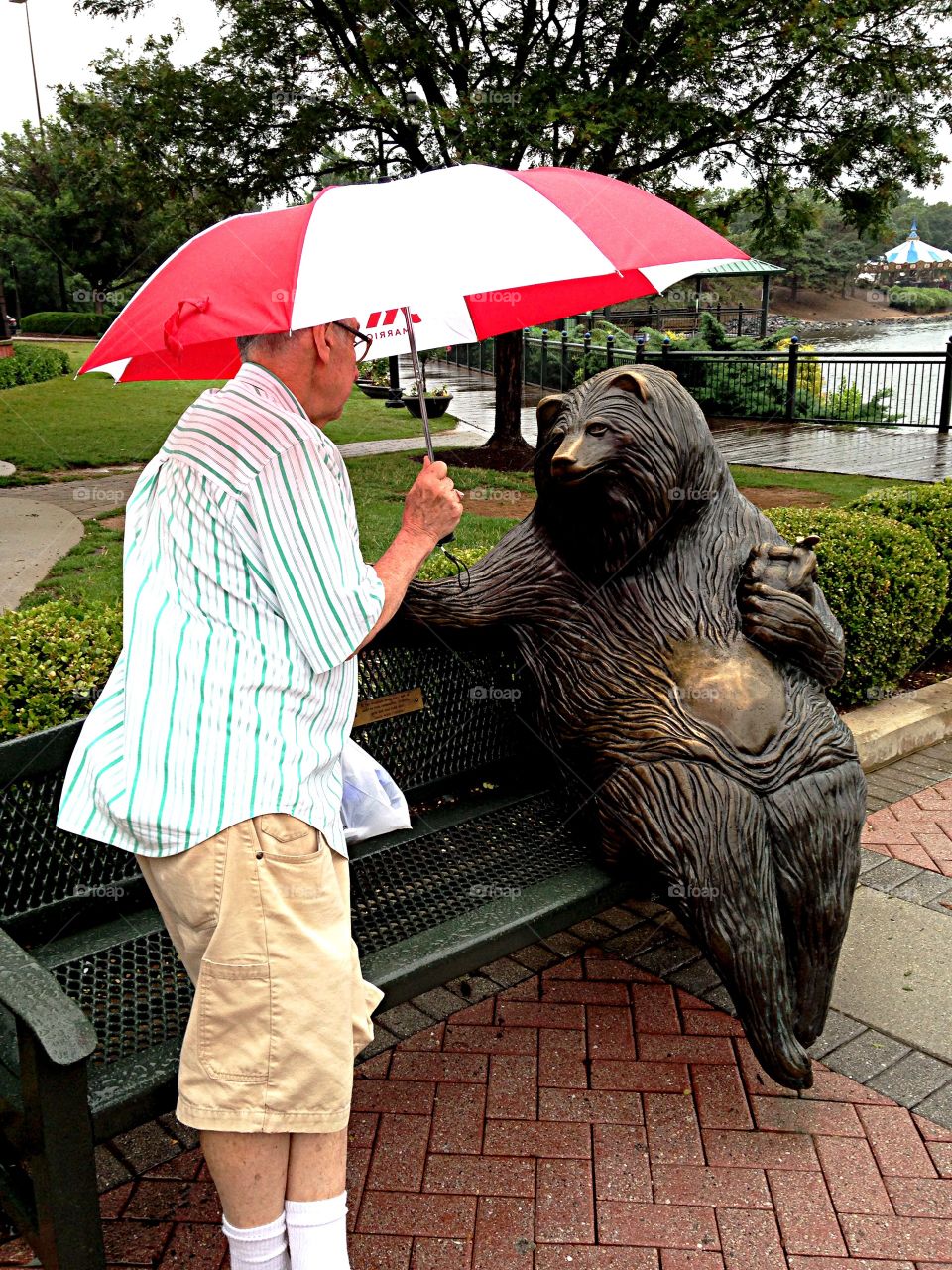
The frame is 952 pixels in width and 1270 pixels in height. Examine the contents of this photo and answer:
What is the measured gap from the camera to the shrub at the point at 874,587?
5070mm

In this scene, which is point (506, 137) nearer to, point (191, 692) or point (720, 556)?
point (720, 556)

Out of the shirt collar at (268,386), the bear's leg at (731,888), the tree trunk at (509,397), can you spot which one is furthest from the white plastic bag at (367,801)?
the tree trunk at (509,397)

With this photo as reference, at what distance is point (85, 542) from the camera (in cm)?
827

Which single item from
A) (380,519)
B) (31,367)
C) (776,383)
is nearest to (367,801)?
(380,519)

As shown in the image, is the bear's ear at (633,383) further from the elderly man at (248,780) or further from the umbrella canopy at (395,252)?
the elderly man at (248,780)

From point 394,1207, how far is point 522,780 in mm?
1449

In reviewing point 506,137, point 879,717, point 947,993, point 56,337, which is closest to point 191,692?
point 947,993

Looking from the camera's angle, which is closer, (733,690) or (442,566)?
(733,690)

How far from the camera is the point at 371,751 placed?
11.2ft

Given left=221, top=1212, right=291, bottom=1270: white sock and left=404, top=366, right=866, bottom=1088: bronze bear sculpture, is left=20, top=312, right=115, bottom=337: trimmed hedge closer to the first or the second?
left=404, top=366, right=866, bottom=1088: bronze bear sculpture

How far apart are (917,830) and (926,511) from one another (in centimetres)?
220

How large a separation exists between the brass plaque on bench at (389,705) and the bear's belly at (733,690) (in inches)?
33.9

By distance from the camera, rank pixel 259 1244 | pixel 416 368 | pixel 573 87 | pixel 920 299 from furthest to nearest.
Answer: pixel 920 299 < pixel 573 87 < pixel 416 368 < pixel 259 1244

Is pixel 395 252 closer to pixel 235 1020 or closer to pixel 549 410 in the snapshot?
pixel 549 410
